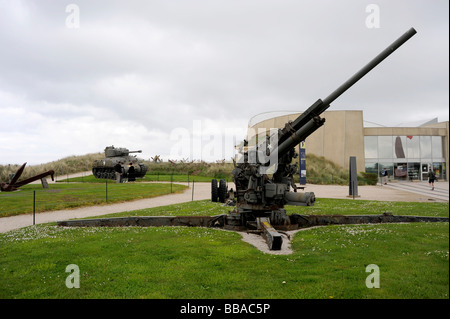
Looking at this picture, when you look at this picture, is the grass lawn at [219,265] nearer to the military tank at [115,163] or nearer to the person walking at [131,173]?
the person walking at [131,173]

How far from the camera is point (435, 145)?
33.2m

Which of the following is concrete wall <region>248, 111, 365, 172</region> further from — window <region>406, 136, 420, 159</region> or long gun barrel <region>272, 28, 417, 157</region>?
long gun barrel <region>272, 28, 417, 157</region>

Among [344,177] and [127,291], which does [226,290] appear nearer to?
[127,291]

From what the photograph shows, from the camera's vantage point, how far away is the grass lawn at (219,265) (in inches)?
139

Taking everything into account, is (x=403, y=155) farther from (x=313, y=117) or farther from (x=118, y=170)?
(x=313, y=117)

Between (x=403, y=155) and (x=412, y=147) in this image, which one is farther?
(x=403, y=155)

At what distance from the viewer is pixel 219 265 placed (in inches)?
184

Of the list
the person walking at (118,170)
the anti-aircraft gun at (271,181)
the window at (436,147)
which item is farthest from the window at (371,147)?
the anti-aircraft gun at (271,181)

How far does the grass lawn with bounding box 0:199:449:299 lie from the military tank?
22.2 metres

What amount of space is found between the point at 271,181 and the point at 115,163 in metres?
23.8
